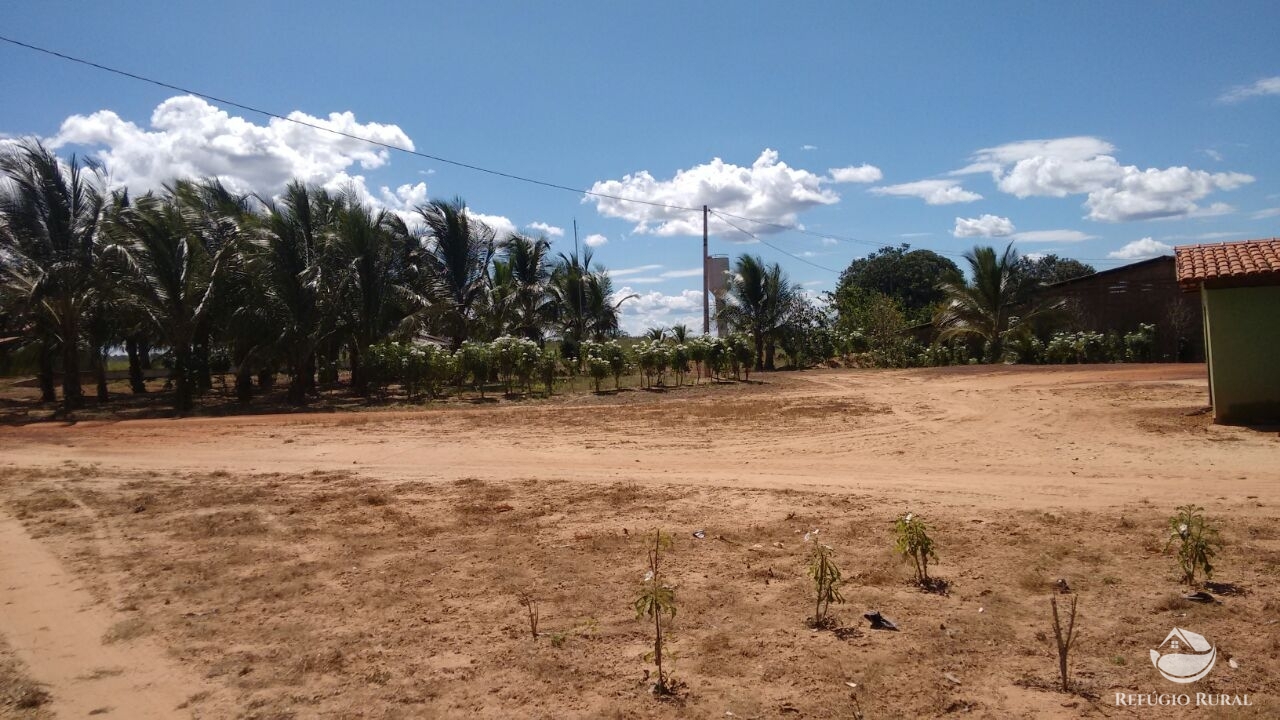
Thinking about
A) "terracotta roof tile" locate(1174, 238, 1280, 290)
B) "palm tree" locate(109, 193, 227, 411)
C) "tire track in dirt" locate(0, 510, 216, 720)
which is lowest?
"tire track in dirt" locate(0, 510, 216, 720)

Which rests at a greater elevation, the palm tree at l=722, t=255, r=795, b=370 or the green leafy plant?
the palm tree at l=722, t=255, r=795, b=370

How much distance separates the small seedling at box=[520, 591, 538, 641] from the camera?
15.1 feet

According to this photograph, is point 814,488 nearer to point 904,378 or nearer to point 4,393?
point 904,378

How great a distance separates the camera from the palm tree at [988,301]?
2792 cm

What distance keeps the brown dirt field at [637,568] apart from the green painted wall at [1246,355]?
26.7 inches

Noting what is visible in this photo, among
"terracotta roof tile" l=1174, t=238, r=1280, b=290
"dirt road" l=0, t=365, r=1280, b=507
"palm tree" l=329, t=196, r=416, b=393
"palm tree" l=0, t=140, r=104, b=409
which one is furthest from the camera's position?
"palm tree" l=329, t=196, r=416, b=393

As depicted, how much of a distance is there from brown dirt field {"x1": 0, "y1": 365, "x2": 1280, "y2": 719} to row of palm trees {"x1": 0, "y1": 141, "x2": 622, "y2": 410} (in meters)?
8.67

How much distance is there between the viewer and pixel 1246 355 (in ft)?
38.9

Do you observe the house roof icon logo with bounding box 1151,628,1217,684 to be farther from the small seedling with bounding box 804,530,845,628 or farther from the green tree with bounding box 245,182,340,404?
the green tree with bounding box 245,182,340,404

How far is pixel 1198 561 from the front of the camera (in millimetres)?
5035

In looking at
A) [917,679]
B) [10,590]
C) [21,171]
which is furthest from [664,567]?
[21,171]

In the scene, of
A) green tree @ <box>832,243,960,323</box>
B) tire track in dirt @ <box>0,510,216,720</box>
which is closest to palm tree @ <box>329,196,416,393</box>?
tire track in dirt @ <box>0,510,216,720</box>

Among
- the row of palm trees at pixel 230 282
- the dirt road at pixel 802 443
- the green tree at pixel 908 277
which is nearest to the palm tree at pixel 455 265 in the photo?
the row of palm trees at pixel 230 282

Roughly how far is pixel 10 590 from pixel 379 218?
20.8m
